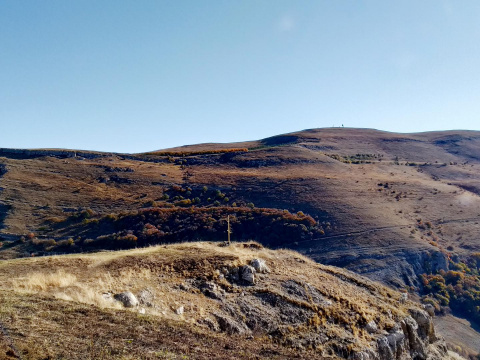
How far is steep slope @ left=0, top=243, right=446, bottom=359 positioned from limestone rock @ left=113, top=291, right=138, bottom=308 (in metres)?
0.25

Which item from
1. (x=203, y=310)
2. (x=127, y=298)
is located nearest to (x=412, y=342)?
(x=203, y=310)

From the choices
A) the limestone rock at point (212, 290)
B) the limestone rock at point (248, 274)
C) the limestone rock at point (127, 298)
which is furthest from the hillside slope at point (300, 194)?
the limestone rock at point (127, 298)

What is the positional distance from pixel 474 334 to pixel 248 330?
2813 centimetres

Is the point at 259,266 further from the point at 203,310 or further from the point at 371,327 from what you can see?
the point at 371,327

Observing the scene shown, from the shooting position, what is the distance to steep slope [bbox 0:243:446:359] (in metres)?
8.86

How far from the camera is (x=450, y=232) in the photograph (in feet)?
151

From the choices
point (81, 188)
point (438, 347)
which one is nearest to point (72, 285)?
point (438, 347)

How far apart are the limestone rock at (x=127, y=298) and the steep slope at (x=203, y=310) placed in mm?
252

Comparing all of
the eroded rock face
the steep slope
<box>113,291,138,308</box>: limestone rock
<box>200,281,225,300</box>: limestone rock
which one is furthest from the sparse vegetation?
<box>113,291,138,308</box>: limestone rock

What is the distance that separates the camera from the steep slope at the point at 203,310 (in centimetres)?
886

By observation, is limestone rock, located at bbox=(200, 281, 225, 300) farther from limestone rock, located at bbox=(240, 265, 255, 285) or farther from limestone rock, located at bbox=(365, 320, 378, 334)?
limestone rock, located at bbox=(365, 320, 378, 334)

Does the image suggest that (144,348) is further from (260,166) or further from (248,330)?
(260,166)

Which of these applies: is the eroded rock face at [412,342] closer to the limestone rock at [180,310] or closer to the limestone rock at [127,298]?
the limestone rock at [180,310]

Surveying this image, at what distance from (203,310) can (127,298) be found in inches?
99.7
